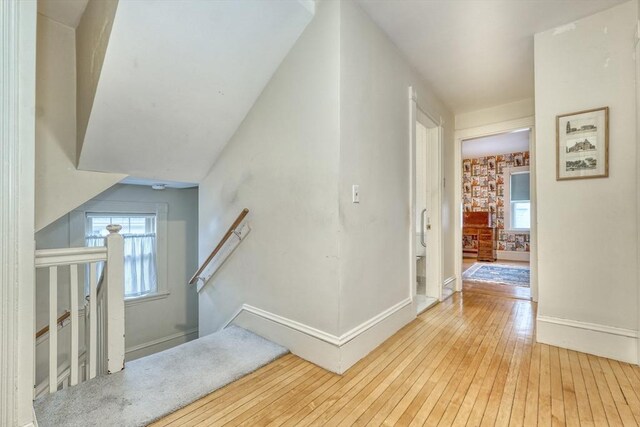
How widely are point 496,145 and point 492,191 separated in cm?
140

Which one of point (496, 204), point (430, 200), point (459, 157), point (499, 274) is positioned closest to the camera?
point (430, 200)

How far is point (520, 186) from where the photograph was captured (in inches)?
260

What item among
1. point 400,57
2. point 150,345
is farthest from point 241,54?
point 150,345

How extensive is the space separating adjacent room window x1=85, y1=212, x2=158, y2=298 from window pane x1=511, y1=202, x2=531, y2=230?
757cm

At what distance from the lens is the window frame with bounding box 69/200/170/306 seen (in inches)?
127

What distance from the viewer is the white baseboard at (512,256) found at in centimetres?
641

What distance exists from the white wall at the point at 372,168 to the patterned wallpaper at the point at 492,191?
539cm

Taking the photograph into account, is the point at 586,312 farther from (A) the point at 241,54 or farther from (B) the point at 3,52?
(B) the point at 3,52

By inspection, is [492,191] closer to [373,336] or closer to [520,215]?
[520,215]

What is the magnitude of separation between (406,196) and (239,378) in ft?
6.51

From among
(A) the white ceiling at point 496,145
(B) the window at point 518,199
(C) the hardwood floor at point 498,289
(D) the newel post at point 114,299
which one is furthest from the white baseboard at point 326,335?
(B) the window at point 518,199

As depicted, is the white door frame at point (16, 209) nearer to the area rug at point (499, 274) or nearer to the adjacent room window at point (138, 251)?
the adjacent room window at point (138, 251)

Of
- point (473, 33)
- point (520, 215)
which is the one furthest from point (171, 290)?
point (520, 215)

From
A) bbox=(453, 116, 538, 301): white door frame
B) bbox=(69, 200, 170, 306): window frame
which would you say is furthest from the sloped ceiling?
bbox=(453, 116, 538, 301): white door frame
